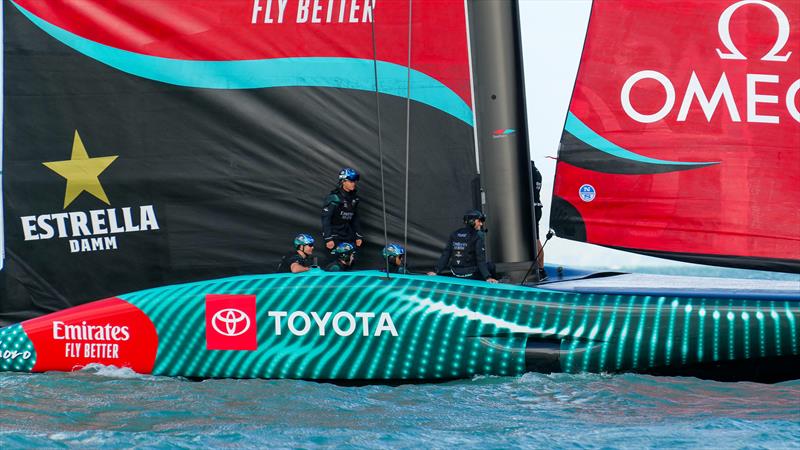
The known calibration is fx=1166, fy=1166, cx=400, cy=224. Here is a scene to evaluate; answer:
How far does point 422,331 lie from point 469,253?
Answer: 3.66ft

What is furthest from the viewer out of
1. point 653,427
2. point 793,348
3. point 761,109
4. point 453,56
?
point 453,56

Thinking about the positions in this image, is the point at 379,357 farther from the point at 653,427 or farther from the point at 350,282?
the point at 653,427

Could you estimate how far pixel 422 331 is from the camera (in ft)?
21.4

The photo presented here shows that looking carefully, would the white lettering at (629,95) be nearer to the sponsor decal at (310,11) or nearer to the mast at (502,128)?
the mast at (502,128)

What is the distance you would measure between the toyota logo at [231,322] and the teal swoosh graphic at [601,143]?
7.86ft

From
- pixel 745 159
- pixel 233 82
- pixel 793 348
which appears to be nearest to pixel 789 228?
pixel 745 159

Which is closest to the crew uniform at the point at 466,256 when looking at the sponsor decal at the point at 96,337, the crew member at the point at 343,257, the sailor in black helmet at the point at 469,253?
the sailor in black helmet at the point at 469,253

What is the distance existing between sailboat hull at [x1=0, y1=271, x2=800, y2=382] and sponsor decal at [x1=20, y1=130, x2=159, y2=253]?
1.24 m

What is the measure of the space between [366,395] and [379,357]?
0.88 feet

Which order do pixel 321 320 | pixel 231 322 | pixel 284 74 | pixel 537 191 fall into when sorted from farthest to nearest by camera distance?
pixel 537 191
pixel 284 74
pixel 231 322
pixel 321 320

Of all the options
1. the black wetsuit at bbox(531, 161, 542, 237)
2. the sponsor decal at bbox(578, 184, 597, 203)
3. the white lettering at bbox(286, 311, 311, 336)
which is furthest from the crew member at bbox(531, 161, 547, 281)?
the white lettering at bbox(286, 311, 311, 336)

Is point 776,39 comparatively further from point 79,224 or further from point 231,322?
point 79,224

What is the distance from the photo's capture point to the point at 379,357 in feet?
21.6

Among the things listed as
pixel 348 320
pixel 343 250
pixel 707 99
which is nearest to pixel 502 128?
pixel 707 99
